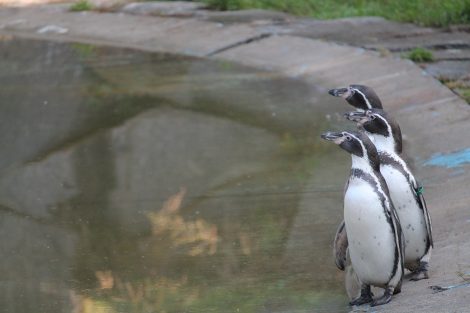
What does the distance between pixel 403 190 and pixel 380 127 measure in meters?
0.33

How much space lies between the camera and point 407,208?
17.2 feet

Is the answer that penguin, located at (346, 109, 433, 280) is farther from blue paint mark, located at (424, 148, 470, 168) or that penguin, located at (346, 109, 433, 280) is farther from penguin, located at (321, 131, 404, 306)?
blue paint mark, located at (424, 148, 470, 168)

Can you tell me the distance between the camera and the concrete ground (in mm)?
5734

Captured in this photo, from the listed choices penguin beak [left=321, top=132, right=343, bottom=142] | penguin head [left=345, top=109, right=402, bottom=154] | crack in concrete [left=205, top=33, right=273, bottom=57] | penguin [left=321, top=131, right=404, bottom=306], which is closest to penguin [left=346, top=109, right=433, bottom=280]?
penguin head [left=345, top=109, right=402, bottom=154]

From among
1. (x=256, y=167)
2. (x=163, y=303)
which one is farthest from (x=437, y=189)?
(x=163, y=303)

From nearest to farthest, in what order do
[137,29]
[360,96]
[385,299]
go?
[385,299] < [360,96] < [137,29]

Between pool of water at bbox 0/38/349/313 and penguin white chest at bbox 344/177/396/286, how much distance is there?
0.36m

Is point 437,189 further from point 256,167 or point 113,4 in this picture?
point 113,4

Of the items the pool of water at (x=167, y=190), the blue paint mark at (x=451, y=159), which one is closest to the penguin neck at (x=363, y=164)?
the pool of water at (x=167, y=190)

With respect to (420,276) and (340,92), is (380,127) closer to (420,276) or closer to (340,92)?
(340,92)

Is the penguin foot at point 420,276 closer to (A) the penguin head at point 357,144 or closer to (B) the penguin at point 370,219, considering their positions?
(B) the penguin at point 370,219

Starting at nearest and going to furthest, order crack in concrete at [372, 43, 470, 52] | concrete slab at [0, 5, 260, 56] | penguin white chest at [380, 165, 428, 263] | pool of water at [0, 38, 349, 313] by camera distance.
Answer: penguin white chest at [380, 165, 428, 263], pool of water at [0, 38, 349, 313], crack in concrete at [372, 43, 470, 52], concrete slab at [0, 5, 260, 56]

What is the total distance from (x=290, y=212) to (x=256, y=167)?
126cm

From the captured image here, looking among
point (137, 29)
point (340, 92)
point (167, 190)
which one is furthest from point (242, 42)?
point (340, 92)
